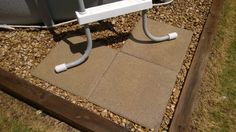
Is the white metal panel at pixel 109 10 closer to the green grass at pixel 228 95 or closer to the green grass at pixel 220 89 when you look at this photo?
the green grass at pixel 220 89

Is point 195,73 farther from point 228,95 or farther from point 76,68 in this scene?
point 76,68

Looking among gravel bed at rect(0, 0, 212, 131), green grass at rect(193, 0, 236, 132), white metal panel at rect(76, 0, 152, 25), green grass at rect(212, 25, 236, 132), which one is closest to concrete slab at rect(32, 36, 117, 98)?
gravel bed at rect(0, 0, 212, 131)

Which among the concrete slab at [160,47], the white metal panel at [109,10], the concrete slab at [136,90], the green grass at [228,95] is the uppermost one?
the white metal panel at [109,10]

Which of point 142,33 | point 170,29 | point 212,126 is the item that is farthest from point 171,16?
point 212,126

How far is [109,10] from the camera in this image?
2906mm

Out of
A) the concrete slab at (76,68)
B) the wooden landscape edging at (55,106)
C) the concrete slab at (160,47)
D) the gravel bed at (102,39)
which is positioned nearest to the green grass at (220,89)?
the gravel bed at (102,39)

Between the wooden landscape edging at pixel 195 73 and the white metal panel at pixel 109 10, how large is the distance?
91 centimetres

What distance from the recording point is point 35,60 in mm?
3395

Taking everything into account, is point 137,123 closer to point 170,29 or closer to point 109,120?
point 109,120

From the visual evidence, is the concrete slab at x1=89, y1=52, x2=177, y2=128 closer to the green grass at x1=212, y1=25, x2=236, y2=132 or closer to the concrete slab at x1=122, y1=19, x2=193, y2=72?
the concrete slab at x1=122, y1=19, x2=193, y2=72

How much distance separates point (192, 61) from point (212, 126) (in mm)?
756

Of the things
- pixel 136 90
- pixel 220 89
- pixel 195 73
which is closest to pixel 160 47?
pixel 195 73

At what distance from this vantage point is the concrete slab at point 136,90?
3035 mm

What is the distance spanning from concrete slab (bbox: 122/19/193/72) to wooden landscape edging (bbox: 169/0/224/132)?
166 mm
